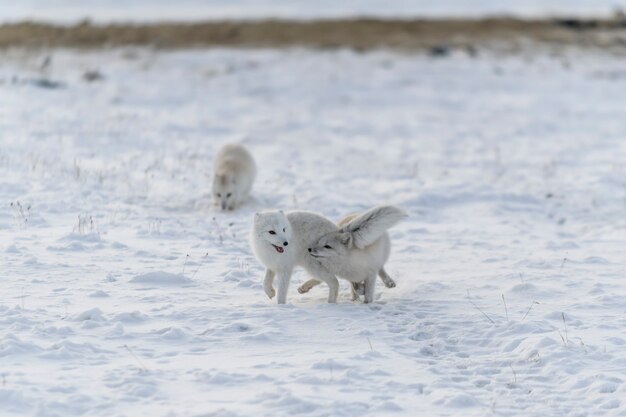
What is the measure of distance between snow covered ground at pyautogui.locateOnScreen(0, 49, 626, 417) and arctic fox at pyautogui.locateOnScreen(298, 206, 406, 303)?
0.38 m

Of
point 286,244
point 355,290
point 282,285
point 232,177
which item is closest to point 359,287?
point 355,290

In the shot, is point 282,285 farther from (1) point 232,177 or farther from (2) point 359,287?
(1) point 232,177

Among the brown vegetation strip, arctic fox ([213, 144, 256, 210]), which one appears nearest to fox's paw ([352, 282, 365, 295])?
arctic fox ([213, 144, 256, 210])

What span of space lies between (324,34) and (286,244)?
31.0 meters

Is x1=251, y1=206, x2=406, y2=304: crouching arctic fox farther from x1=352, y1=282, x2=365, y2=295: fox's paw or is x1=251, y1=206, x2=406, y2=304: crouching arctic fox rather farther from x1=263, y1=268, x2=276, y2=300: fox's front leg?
x1=352, y1=282, x2=365, y2=295: fox's paw

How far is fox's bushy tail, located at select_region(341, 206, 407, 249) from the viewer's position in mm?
8531

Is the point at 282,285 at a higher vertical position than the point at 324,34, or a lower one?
lower

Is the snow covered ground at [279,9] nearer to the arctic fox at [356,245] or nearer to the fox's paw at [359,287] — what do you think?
the fox's paw at [359,287]

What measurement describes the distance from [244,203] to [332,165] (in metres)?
3.64

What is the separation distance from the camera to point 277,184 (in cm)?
1477

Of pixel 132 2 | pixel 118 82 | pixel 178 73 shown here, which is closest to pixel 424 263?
pixel 118 82

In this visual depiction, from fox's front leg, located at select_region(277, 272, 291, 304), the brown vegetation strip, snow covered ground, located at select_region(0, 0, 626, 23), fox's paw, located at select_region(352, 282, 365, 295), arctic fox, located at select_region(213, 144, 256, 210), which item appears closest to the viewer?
fox's front leg, located at select_region(277, 272, 291, 304)

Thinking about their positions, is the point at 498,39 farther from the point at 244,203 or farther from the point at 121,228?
the point at 121,228

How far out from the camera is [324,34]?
38.2 m
